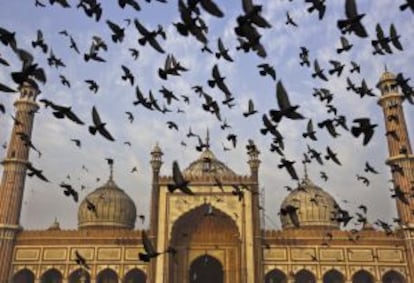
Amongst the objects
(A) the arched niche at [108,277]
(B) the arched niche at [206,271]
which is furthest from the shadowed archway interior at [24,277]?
(B) the arched niche at [206,271]

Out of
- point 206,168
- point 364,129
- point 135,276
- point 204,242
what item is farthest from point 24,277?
point 364,129

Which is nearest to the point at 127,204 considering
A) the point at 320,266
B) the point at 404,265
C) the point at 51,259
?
the point at 51,259

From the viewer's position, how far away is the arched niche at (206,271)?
3500cm

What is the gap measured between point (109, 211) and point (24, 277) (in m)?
8.47

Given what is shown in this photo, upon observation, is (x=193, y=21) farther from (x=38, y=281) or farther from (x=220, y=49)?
(x=38, y=281)

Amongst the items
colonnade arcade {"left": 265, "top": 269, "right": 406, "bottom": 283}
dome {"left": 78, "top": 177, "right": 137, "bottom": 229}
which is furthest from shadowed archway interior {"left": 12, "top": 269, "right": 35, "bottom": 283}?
colonnade arcade {"left": 265, "top": 269, "right": 406, "bottom": 283}

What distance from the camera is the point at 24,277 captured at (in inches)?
1391

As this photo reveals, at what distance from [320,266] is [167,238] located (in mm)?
10996

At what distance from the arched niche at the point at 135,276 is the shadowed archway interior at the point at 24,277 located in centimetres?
691

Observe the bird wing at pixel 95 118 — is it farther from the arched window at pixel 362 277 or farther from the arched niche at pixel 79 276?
the arched window at pixel 362 277

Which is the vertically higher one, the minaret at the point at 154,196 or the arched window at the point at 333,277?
the minaret at the point at 154,196

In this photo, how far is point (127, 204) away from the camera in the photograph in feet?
139

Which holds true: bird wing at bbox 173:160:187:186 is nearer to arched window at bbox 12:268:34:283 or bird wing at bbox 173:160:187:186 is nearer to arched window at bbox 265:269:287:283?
arched window at bbox 265:269:287:283

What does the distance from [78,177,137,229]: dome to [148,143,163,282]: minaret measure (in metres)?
6.03
